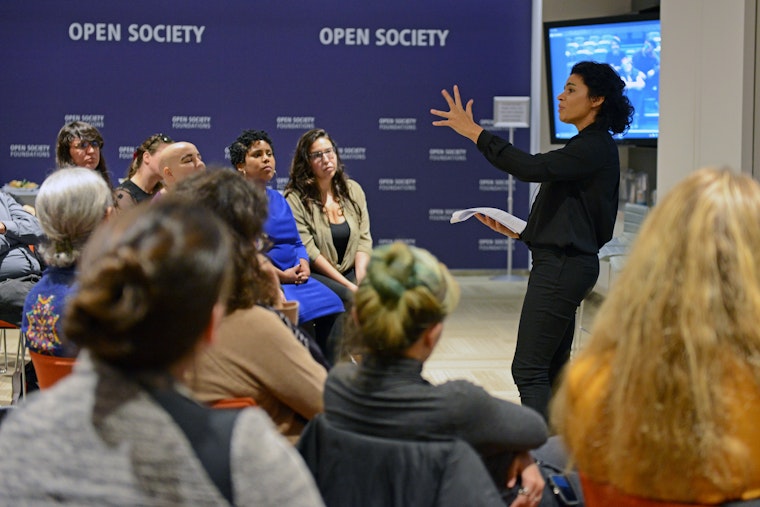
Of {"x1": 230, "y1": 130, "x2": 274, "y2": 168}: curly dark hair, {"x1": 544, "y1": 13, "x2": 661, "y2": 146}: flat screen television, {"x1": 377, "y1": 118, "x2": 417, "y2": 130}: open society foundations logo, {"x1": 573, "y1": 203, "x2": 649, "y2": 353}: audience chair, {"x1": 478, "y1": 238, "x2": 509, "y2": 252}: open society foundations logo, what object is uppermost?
{"x1": 544, "y1": 13, "x2": 661, "y2": 146}: flat screen television

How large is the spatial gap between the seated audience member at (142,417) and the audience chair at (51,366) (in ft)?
6.05

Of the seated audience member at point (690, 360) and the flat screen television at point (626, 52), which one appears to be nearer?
the seated audience member at point (690, 360)

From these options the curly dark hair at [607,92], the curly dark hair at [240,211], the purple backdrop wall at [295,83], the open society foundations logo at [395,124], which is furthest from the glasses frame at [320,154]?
the open society foundations logo at [395,124]

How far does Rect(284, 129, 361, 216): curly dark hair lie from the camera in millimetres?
5305

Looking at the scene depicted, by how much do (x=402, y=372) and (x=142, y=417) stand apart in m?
0.74

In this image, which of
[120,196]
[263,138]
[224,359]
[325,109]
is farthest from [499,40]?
[224,359]

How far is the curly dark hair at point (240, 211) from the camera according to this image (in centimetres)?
227

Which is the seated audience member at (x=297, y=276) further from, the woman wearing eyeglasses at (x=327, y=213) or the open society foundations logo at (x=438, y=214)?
the open society foundations logo at (x=438, y=214)

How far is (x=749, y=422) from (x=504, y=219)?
2.55 m

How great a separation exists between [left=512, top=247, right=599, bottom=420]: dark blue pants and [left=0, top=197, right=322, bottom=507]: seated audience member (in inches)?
104

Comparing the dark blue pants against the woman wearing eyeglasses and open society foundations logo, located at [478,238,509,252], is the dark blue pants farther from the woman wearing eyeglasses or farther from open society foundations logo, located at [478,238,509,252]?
open society foundations logo, located at [478,238,509,252]

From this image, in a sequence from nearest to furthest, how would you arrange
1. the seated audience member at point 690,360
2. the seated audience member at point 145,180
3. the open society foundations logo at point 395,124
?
the seated audience member at point 690,360 < the seated audience member at point 145,180 < the open society foundations logo at point 395,124

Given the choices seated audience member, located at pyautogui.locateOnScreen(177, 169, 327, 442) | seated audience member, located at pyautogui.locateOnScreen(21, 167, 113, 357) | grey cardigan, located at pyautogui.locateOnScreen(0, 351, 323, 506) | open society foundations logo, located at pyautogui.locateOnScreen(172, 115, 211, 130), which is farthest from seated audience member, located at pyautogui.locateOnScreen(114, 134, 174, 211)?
open society foundations logo, located at pyautogui.locateOnScreen(172, 115, 211, 130)

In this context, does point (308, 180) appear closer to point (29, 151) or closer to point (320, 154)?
point (320, 154)
